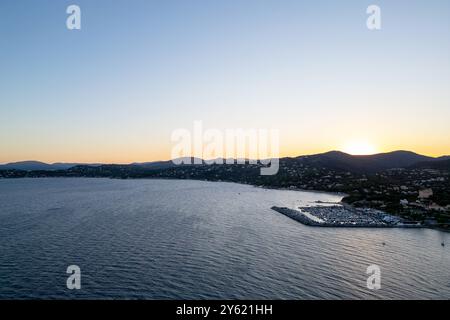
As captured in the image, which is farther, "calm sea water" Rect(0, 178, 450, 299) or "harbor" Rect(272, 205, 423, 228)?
"harbor" Rect(272, 205, 423, 228)

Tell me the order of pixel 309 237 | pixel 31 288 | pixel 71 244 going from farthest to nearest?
pixel 309 237 → pixel 71 244 → pixel 31 288

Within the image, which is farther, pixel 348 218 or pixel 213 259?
pixel 348 218

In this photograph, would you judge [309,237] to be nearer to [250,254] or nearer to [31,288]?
[250,254]

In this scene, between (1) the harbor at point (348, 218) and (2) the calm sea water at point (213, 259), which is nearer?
(2) the calm sea water at point (213, 259)

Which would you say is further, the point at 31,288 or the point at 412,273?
the point at 412,273

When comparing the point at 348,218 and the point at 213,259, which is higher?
the point at 213,259

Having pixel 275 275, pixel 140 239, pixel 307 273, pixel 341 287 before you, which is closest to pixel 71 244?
pixel 140 239
